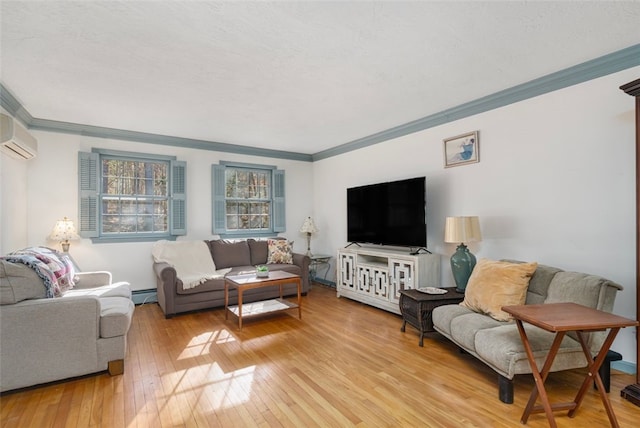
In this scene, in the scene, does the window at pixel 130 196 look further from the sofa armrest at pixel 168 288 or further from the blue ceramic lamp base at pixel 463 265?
the blue ceramic lamp base at pixel 463 265

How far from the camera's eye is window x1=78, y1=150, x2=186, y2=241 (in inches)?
164

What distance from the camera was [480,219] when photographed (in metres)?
3.41

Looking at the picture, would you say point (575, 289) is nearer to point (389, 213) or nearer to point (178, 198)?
point (389, 213)

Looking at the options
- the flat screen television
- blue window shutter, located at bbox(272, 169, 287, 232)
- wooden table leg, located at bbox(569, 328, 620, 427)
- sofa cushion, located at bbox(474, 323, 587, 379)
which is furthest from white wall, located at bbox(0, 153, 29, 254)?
wooden table leg, located at bbox(569, 328, 620, 427)

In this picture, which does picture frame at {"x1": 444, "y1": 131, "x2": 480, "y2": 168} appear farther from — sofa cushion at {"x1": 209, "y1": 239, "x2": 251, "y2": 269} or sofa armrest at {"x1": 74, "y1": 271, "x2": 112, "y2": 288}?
sofa armrest at {"x1": 74, "y1": 271, "x2": 112, "y2": 288}

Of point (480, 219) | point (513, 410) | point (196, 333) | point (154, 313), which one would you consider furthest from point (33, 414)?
point (480, 219)

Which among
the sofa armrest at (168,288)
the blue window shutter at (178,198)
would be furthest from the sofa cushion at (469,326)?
the blue window shutter at (178,198)

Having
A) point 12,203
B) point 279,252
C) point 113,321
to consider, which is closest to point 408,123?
point 279,252

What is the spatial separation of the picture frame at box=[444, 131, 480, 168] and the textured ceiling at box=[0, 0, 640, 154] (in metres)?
Answer: 0.44

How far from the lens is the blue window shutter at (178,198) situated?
4.73 meters

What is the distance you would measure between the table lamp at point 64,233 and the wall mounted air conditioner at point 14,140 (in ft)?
2.77

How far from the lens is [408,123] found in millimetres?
4148

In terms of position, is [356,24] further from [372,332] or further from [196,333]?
[196,333]

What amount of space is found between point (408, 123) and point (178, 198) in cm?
353
